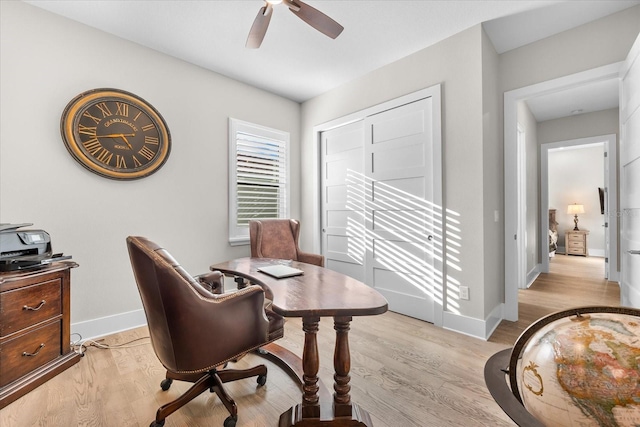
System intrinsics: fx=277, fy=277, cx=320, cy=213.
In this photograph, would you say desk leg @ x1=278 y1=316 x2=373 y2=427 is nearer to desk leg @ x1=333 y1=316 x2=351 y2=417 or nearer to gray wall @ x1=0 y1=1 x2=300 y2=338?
desk leg @ x1=333 y1=316 x2=351 y2=417

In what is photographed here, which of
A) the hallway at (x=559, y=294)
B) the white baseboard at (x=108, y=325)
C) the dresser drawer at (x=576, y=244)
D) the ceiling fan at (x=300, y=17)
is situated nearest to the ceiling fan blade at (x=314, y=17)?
the ceiling fan at (x=300, y=17)

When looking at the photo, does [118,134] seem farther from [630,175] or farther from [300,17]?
[630,175]

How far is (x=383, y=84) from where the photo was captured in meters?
3.20

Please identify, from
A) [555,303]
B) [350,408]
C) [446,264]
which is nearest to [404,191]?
[446,264]

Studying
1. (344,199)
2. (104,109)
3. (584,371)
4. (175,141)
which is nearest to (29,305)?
(104,109)

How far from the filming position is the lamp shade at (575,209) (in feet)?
22.0

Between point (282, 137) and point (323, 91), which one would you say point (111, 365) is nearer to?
point (282, 137)

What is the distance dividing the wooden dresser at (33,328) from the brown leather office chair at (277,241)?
5.01 ft

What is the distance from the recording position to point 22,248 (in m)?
1.83

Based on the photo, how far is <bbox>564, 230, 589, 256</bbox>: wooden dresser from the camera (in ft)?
21.7

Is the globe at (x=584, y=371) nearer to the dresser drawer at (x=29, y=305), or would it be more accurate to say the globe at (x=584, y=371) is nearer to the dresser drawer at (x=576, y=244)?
the dresser drawer at (x=29, y=305)

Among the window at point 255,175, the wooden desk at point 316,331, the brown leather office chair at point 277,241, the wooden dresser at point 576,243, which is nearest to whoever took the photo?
the wooden desk at point 316,331

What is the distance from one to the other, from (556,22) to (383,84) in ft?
5.10

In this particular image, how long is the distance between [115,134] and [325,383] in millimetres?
2797
